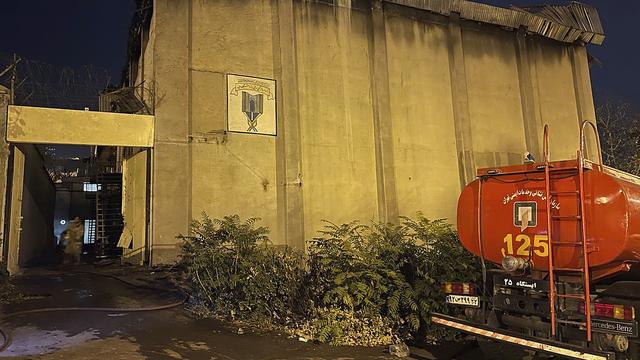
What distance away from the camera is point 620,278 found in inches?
200

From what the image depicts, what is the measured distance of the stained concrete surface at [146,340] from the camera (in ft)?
20.0

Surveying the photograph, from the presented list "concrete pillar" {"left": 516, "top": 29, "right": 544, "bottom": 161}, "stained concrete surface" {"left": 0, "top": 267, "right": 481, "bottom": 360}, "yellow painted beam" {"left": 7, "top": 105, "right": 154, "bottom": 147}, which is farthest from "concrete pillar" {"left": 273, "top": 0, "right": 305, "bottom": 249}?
"concrete pillar" {"left": 516, "top": 29, "right": 544, "bottom": 161}

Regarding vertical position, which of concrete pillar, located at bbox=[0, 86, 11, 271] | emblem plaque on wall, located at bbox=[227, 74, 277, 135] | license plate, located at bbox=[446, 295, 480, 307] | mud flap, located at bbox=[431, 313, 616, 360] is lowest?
mud flap, located at bbox=[431, 313, 616, 360]

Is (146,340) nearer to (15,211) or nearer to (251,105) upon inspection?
(15,211)

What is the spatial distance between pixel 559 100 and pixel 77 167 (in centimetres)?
3863

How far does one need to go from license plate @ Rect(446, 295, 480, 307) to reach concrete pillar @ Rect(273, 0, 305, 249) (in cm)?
885

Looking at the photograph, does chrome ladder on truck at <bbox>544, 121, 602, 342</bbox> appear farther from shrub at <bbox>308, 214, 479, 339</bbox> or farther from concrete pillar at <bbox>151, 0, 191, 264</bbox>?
concrete pillar at <bbox>151, 0, 191, 264</bbox>

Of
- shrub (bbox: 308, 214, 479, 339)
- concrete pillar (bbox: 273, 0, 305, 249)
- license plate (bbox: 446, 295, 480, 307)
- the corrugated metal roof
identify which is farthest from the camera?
the corrugated metal roof

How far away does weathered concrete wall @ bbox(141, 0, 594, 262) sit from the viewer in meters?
13.6

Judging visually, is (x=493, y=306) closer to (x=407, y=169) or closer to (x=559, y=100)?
(x=407, y=169)

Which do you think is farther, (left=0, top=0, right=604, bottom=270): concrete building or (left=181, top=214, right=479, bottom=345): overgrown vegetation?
(left=0, top=0, right=604, bottom=270): concrete building

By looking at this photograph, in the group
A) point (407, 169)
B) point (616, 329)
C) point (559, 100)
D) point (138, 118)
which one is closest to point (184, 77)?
point (138, 118)

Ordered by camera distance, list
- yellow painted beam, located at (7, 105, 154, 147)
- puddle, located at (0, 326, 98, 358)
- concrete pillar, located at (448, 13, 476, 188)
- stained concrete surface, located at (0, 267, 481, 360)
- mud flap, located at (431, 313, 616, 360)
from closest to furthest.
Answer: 1. mud flap, located at (431, 313, 616, 360)
2. puddle, located at (0, 326, 98, 358)
3. stained concrete surface, located at (0, 267, 481, 360)
4. yellow painted beam, located at (7, 105, 154, 147)
5. concrete pillar, located at (448, 13, 476, 188)

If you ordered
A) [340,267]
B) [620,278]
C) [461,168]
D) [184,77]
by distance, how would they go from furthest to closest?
[461,168] → [184,77] → [340,267] → [620,278]
